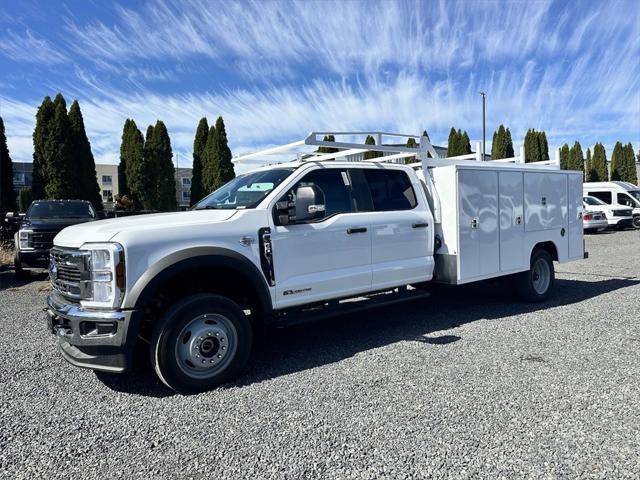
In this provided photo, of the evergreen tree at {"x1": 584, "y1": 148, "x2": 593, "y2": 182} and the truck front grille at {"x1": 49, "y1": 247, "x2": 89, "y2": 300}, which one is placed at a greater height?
the evergreen tree at {"x1": 584, "y1": 148, "x2": 593, "y2": 182}

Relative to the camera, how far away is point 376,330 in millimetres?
5977

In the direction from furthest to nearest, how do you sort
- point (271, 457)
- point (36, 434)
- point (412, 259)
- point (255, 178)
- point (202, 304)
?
1. point (412, 259)
2. point (255, 178)
3. point (202, 304)
4. point (36, 434)
5. point (271, 457)

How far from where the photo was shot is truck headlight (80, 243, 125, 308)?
12.5 feet

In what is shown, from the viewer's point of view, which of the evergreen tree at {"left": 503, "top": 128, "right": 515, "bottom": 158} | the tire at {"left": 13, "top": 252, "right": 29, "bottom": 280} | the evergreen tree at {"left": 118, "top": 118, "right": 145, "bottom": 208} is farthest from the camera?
the evergreen tree at {"left": 503, "top": 128, "right": 515, "bottom": 158}

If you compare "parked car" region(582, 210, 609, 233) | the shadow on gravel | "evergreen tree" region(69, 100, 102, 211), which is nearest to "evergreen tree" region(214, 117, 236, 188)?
"evergreen tree" region(69, 100, 102, 211)

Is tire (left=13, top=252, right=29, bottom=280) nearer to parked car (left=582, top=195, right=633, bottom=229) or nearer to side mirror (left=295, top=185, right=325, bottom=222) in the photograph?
side mirror (left=295, top=185, right=325, bottom=222)

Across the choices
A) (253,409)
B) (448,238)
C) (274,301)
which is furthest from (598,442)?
(448,238)

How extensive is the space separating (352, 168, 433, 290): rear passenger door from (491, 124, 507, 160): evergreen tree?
32952mm

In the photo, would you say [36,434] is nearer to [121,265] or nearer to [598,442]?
[121,265]

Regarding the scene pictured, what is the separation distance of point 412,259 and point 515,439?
2.85m

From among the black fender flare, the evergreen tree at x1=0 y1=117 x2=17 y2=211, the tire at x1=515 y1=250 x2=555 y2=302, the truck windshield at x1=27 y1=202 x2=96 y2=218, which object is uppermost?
the evergreen tree at x1=0 y1=117 x2=17 y2=211

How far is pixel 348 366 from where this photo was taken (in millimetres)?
4660

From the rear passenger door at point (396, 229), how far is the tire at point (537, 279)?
2.05 metres

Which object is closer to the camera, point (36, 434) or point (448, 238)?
point (36, 434)
